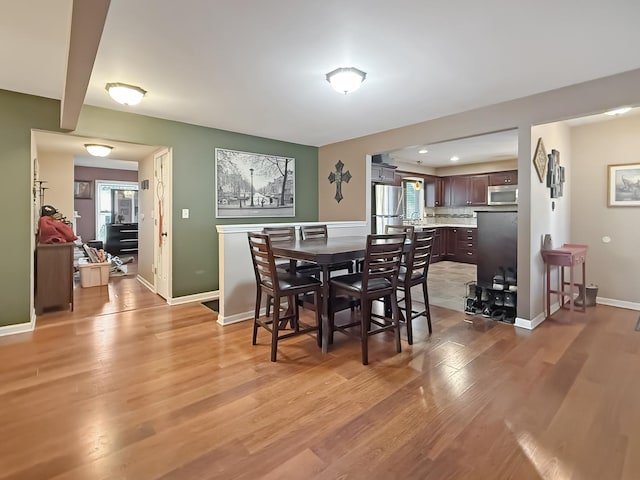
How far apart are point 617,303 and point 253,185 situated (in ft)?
17.0

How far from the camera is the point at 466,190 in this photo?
7633mm

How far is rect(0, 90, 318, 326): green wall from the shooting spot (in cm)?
328

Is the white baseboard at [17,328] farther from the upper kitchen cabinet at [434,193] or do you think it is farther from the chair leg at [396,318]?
the upper kitchen cabinet at [434,193]

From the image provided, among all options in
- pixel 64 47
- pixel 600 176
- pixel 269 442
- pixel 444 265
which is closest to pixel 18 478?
pixel 269 442

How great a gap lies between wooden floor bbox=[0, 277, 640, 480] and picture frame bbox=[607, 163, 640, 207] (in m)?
1.83

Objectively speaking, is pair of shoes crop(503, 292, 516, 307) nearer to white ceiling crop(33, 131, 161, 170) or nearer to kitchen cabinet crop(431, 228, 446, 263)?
kitchen cabinet crop(431, 228, 446, 263)

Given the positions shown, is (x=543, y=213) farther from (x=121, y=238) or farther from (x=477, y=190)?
(x=121, y=238)

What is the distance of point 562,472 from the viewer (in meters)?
1.51

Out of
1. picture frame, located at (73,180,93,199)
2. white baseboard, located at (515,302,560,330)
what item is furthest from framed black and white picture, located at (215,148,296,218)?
picture frame, located at (73,180,93,199)

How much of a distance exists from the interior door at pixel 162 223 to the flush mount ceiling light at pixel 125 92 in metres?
1.22

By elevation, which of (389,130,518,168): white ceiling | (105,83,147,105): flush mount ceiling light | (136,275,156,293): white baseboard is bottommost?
(136,275,156,293): white baseboard

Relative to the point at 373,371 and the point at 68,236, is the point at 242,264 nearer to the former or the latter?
the point at 373,371

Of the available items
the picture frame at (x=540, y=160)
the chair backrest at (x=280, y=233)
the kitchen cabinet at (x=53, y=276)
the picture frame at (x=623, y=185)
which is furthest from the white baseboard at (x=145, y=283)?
the picture frame at (x=623, y=185)

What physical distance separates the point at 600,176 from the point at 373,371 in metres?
4.22
